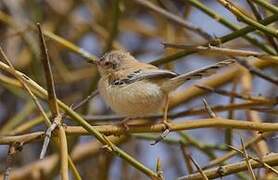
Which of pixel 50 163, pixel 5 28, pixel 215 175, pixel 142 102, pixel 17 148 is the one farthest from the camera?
pixel 5 28

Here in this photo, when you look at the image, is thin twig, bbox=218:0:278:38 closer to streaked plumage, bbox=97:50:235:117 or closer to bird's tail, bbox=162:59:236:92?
bird's tail, bbox=162:59:236:92

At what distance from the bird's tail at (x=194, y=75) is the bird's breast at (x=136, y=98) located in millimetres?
37

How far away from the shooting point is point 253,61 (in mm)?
2406

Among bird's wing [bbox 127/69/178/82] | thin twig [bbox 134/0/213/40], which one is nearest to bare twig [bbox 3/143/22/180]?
bird's wing [bbox 127/69/178/82]

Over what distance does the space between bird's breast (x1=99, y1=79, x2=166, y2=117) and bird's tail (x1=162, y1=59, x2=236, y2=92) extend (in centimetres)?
4

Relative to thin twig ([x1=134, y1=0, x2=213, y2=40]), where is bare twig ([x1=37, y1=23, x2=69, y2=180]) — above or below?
below

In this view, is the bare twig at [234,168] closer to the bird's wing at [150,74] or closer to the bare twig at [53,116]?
the bare twig at [53,116]

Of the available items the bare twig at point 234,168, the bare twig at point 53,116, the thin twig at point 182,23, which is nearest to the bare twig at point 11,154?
the bare twig at point 53,116

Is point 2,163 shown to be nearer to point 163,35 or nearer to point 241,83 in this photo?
point 163,35

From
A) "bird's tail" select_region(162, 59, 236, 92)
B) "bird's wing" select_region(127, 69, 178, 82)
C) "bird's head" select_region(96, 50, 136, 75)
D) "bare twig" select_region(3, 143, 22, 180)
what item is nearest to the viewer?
"bare twig" select_region(3, 143, 22, 180)

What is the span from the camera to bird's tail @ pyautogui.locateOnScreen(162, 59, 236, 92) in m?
1.68

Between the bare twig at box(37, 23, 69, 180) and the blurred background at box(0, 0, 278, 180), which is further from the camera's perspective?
the blurred background at box(0, 0, 278, 180)

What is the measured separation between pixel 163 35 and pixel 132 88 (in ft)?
4.05

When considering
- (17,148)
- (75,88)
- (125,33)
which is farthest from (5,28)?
(17,148)
